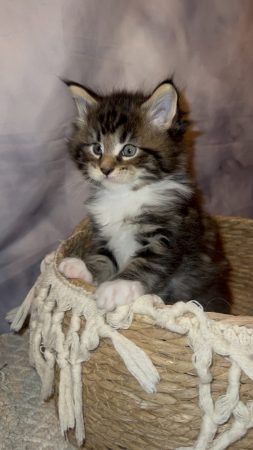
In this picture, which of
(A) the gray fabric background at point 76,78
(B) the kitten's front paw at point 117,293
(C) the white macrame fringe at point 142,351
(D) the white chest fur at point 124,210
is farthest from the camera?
(A) the gray fabric background at point 76,78

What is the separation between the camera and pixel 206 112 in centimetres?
243

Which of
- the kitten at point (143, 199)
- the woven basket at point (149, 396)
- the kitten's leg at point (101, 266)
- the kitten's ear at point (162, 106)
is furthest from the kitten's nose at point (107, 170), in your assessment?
the woven basket at point (149, 396)

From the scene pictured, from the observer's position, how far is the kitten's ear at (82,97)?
66.8 inches

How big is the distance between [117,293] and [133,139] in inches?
21.3

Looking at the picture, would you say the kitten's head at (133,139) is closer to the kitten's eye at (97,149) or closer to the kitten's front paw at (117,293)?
the kitten's eye at (97,149)

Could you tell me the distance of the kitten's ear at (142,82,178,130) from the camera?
1.54 m

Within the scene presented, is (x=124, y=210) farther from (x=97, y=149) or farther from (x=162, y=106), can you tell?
(x=162, y=106)

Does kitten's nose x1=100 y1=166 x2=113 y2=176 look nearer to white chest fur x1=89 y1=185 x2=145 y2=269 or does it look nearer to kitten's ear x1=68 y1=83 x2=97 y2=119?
white chest fur x1=89 y1=185 x2=145 y2=269

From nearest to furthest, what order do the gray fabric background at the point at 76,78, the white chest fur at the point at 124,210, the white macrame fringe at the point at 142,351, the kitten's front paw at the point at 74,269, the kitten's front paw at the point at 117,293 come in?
the white macrame fringe at the point at 142,351 → the kitten's front paw at the point at 117,293 → the kitten's front paw at the point at 74,269 → the white chest fur at the point at 124,210 → the gray fabric background at the point at 76,78

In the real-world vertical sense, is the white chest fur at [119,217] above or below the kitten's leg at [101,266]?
above

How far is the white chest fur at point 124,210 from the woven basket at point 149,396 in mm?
386

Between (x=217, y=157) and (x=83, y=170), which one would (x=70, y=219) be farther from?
(x=217, y=157)

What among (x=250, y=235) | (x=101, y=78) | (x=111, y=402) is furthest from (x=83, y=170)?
(x=250, y=235)

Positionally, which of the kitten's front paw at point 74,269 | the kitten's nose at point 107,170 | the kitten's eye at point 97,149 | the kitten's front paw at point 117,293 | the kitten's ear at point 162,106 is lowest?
the kitten's front paw at point 74,269
